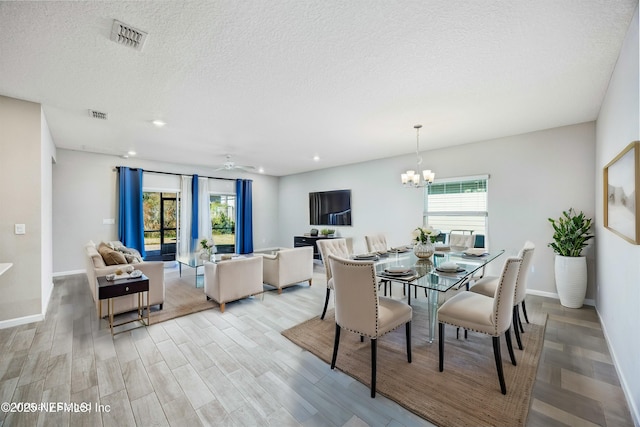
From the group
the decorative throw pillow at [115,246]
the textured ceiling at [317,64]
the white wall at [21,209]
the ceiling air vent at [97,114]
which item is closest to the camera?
the textured ceiling at [317,64]

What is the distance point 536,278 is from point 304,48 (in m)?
4.87

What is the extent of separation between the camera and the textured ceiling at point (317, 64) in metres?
1.75

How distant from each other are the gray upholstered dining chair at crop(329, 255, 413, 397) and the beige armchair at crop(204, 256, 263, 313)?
195 cm

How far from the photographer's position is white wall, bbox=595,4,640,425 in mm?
1760

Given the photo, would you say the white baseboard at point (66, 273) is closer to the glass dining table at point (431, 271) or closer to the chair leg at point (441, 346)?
the glass dining table at point (431, 271)

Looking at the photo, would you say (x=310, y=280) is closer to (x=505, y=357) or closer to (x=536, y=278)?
(x=505, y=357)

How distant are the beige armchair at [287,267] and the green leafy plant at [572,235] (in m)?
3.78

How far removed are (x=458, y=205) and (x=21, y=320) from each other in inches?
266

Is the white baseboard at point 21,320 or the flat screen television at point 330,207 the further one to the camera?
the flat screen television at point 330,207

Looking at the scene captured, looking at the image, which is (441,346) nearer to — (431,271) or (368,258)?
(431,271)

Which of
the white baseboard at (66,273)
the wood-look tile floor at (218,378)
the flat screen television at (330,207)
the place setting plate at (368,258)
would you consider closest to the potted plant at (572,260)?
the wood-look tile floor at (218,378)

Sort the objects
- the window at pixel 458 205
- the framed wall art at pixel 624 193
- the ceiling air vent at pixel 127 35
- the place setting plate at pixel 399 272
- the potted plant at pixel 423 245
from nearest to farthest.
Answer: the framed wall art at pixel 624 193 < the ceiling air vent at pixel 127 35 < the place setting plate at pixel 399 272 < the potted plant at pixel 423 245 < the window at pixel 458 205

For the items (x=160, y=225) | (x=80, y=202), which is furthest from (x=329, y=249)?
(x=80, y=202)

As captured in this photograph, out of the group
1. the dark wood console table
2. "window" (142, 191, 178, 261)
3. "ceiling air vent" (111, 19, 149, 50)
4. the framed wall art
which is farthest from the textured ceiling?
the dark wood console table
